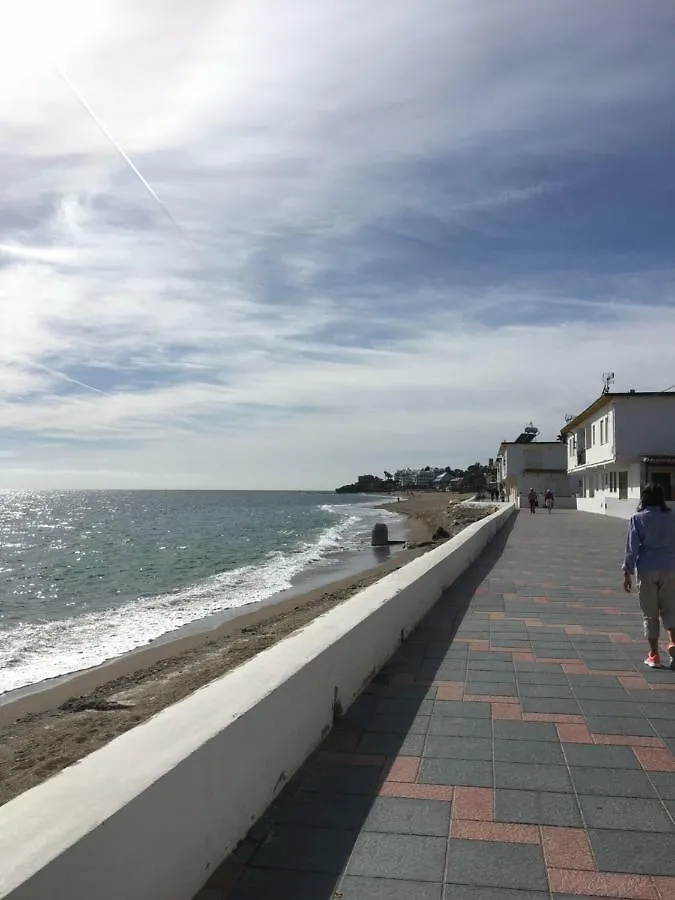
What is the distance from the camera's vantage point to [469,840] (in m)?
2.93

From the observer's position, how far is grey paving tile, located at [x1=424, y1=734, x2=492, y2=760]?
151 inches

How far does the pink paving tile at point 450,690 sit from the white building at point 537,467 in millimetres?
51805

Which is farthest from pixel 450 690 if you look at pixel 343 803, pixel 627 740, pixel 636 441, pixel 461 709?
pixel 636 441

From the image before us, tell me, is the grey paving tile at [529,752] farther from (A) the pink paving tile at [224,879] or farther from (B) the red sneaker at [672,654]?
(B) the red sneaker at [672,654]

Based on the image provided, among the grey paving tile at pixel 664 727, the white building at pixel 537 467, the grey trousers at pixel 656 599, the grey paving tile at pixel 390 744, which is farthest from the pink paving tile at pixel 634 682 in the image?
the white building at pixel 537 467

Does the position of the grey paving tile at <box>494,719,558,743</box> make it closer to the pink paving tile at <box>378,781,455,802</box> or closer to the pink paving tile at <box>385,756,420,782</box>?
the pink paving tile at <box>385,756,420,782</box>

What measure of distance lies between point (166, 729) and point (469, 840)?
128cm

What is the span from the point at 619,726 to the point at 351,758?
163 cm

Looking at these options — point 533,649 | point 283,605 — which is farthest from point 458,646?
point 283,605

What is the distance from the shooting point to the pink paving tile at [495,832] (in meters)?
2.94

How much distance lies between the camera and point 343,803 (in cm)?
327

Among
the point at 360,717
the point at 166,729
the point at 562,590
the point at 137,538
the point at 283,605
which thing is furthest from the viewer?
the point at 137,538

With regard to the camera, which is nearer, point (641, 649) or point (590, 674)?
point (590, 674)

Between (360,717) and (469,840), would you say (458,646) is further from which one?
(469,840)
